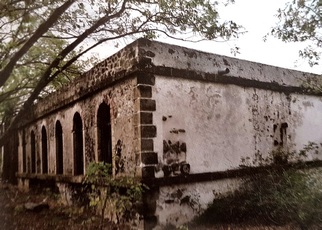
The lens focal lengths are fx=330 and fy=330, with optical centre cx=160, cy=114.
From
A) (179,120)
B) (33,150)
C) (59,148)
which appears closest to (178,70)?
(179,120)

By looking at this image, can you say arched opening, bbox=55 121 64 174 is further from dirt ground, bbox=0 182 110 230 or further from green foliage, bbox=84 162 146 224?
green foliage, bbox=84 162 146 224

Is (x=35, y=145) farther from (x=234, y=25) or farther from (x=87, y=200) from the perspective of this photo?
(x=234, y=25)

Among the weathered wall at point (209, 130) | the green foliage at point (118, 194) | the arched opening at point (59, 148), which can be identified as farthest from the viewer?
the arched opening at point (59, 148)

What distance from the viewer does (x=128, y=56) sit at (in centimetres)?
627

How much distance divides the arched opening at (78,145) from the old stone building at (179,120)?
3cm

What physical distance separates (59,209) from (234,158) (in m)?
4.47

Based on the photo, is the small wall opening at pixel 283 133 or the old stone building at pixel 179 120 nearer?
the old stone building at pixel 179 120

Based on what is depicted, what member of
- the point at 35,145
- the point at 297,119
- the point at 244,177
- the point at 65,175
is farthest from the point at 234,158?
the point at 35,145

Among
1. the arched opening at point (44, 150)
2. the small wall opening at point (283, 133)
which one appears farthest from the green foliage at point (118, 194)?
the arched opening at point (44, 150)

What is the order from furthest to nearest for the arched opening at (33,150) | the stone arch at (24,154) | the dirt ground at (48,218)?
1. the stone arch at (24,154)
2. the arched opening at (33,150)
3. the dirt ground at (48,218)

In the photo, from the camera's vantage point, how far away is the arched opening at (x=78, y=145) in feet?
28.3

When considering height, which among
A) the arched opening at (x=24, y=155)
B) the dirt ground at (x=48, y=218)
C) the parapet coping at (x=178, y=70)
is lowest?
the dirt ground at (x=48, y=218)

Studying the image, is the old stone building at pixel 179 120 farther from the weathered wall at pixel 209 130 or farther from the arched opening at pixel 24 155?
the arched opening at pixel 24 155

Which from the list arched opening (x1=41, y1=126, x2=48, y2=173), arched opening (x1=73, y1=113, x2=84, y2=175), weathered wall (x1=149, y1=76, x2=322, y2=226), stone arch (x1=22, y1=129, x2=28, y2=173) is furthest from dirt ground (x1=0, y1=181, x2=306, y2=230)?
stone arch (x1=22, y1=129, x2=28, y2=173)
